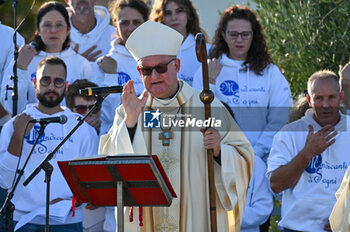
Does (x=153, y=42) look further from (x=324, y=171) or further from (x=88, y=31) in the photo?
(x=88, y=31)

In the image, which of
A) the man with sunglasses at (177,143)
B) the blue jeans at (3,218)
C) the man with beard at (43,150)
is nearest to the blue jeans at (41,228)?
the man with beard at (43,150)

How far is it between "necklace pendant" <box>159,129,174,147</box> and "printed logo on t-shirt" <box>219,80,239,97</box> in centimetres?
200

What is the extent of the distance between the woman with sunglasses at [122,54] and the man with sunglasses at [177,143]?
205 cm

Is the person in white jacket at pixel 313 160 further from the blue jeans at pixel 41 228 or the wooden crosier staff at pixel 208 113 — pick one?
the blue jeans at pixel 41 228

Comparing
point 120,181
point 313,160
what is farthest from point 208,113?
point 313,160

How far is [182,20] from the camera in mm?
10242

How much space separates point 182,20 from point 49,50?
1.58m

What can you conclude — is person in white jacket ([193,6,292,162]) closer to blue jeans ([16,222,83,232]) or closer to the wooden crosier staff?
blue jeans ([16,222,83,232])

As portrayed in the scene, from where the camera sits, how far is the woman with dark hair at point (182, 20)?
1020 cm

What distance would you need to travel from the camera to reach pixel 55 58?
9.58 meters

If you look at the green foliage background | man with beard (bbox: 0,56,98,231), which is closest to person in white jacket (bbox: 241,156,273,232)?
man with beard (bbox: 0,56,98,231)

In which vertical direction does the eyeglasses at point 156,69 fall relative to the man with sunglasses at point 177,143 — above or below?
above

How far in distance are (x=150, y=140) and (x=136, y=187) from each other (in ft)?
4.19

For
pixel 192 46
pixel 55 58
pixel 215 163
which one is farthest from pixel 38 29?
pixel 215 163
